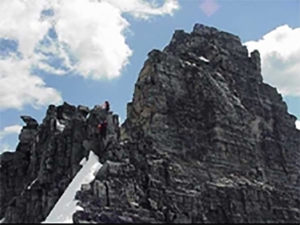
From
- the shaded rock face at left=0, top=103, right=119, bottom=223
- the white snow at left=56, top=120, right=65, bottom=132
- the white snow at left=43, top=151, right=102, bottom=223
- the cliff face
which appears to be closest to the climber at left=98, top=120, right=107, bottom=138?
the shaded rock face at left=0, top=103, right=119, bottom=223

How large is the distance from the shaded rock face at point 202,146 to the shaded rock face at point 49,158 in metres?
4.83

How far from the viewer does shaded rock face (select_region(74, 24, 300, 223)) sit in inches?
2425

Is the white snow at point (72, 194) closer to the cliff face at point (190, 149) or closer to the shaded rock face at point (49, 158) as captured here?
the cliff face at point (190, 149)

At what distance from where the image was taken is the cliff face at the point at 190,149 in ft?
204

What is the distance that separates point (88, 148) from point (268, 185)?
28.3 m

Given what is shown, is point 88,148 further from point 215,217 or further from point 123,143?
point 215,217

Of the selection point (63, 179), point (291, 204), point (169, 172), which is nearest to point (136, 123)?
point (169, 172)

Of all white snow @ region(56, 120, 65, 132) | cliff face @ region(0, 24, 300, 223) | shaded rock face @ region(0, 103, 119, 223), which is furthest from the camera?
white snow @ region(56, 120, 65, 132)

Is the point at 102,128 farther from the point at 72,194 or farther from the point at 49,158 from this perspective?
the point at 72,194

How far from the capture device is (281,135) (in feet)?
308

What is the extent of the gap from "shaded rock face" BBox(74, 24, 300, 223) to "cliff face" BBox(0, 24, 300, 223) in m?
0.15

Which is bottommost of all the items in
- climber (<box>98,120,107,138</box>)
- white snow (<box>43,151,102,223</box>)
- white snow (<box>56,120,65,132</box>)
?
white snow (<box>43,151,102,223</box>)

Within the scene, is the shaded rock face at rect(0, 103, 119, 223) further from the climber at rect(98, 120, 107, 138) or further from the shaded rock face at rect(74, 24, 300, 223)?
the shaded rock face at rect(74, 24, 300, 223)

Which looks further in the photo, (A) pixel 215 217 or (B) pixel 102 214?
(A) pixel 215 217
